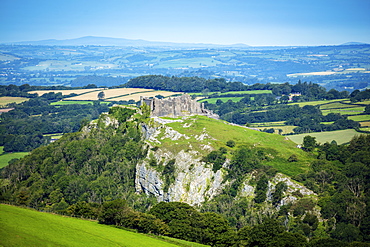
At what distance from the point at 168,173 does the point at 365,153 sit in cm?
3811

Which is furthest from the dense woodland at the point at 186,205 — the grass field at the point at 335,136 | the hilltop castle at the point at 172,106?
the grass field at the point at 335,136

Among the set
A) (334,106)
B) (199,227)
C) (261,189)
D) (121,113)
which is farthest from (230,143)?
(334,106)

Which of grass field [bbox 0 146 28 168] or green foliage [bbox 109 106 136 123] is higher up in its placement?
green foliage [bbox 109 106 136 123]

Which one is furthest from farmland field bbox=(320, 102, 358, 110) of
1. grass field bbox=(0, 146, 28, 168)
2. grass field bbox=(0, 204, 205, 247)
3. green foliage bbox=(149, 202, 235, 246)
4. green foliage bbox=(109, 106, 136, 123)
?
grass field bbox=(0, 204, 205, 247)

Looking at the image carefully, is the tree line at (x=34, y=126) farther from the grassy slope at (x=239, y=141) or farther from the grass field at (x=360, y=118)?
the grass field at (x=360, y=118)

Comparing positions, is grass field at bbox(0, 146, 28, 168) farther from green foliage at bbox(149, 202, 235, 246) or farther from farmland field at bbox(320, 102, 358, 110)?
farmland field at bbox(320, 102, 358, 110)

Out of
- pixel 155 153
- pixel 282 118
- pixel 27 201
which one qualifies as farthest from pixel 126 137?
pixel 282 118

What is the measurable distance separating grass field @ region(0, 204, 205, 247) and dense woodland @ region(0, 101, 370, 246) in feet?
17.1

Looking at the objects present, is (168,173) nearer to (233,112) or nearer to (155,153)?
(155,153)

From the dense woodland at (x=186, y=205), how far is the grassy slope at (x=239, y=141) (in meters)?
2.29

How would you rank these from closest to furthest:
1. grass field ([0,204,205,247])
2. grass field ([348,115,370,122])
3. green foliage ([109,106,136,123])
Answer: grass field ([0,204,205,247])
green foliage ([109,106,136,123])
grass field ([348,115,370,122])

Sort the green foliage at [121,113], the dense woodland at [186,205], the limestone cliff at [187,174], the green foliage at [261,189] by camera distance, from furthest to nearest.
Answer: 1. the green foliage at [121,113]
2. the limestone cliff at [187,174]
3. the green foliage at [261,189]
4. the dense woodland at [186,205]

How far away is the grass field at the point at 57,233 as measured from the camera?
44.0 meters

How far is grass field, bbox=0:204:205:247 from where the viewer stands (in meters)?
44.0
